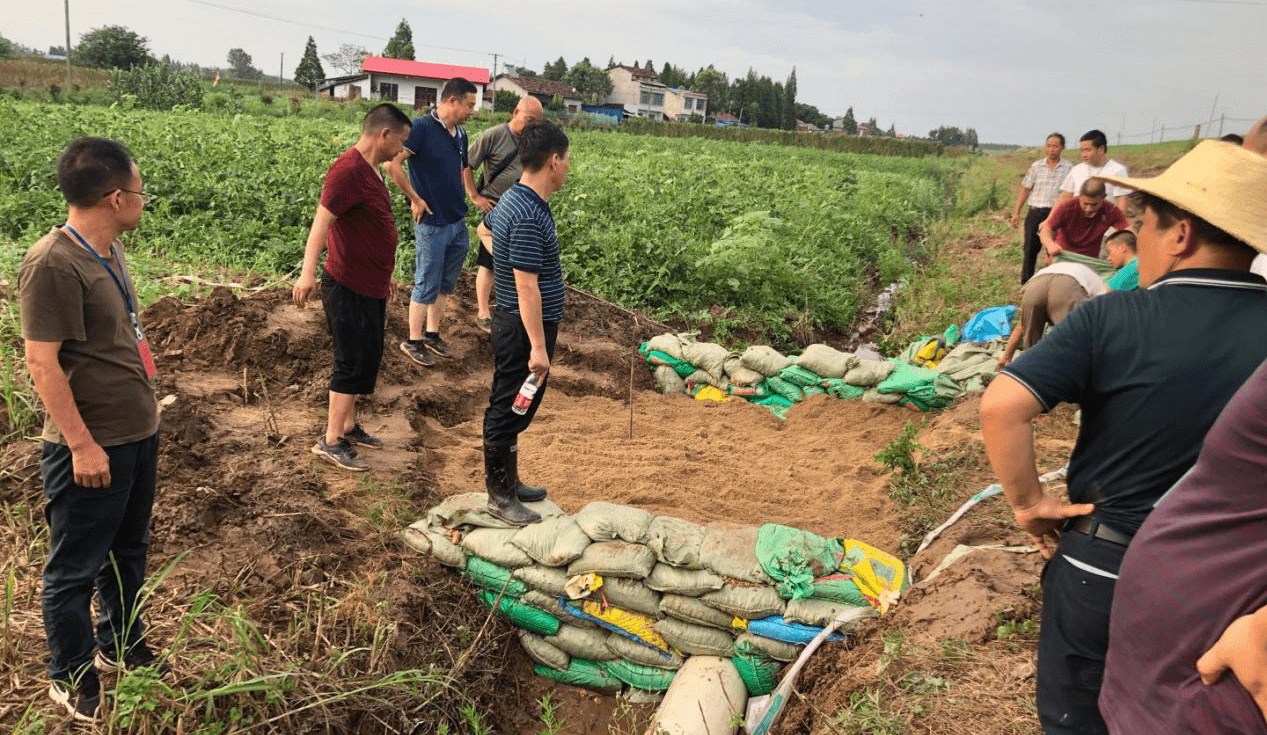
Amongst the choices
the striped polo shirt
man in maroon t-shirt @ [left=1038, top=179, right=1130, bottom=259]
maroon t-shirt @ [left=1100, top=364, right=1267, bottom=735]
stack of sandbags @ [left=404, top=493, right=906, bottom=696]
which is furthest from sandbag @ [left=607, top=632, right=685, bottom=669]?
man in maroon t-shirt @ [left=1038, top=179, right=1130, bottom=259]

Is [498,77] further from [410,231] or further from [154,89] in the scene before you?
[410,231]

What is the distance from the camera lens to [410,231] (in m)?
8.83

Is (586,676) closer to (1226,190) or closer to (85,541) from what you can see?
(85,541)

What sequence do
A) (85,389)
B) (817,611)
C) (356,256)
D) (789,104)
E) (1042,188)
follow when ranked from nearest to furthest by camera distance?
1. (85,389)
2. (817,611)
3. (356,256)
4. (1042,188)
5. (789,104)

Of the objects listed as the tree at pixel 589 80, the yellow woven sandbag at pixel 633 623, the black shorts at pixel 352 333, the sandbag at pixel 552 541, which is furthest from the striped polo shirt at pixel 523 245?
the tree at pixel 589 80

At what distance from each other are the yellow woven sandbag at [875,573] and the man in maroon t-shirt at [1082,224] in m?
3.28

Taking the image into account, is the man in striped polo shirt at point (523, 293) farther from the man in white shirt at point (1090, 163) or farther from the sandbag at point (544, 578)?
the man in white shirt at point (1090, 163)

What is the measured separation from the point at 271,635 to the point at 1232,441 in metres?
3.06

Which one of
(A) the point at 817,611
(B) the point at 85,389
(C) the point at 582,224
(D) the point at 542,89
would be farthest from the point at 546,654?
(D) the point at 542,89

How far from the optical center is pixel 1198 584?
52.1 inches

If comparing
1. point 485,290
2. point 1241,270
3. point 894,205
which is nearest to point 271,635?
point 1241,270

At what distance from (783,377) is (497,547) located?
3.46 meters

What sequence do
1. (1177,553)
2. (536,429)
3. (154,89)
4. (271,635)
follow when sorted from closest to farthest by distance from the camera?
(1177,553)
(271,635)
(536,429)
(154,89)

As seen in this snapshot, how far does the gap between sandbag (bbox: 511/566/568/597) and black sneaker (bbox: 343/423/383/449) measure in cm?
135
